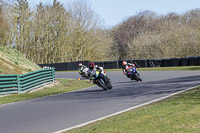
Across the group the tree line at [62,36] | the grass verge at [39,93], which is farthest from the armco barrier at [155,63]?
the grass verge at [39,93]

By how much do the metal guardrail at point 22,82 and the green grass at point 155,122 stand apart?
35.8 ft

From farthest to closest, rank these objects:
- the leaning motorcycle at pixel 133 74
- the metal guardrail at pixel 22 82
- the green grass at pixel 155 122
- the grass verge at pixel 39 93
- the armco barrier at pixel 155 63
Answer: the armco barrier at pixel 155 63 → the leaning motorcycle at pixel 133 74 → the metal guardrail at pixel 22 82 → the grass verge at pixel 39 93 → the green grass at pixel 155 122

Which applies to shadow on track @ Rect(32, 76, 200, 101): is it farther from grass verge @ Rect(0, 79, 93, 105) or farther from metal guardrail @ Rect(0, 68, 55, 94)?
metal guardrail @ Rect(0, 68, 55, 94)

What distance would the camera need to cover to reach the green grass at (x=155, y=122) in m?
6.01

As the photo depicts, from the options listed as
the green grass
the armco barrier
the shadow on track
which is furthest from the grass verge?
the armco barrier

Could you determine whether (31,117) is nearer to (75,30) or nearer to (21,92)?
(21,92)

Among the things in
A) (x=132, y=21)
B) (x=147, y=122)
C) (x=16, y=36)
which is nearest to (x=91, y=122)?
(x=147, y=122)

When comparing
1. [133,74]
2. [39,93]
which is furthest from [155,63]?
[39,93]

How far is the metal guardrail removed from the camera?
17578 mm

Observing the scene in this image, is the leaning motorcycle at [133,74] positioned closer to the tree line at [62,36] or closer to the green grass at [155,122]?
the green grass at [155,122]

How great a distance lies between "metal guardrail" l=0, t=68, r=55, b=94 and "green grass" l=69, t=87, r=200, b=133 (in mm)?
10919

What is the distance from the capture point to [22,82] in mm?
18453

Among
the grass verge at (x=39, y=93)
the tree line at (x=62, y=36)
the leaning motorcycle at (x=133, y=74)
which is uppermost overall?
the tree line at (x=62, y=36)

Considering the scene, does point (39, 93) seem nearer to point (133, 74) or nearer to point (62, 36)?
point (133, 74)
